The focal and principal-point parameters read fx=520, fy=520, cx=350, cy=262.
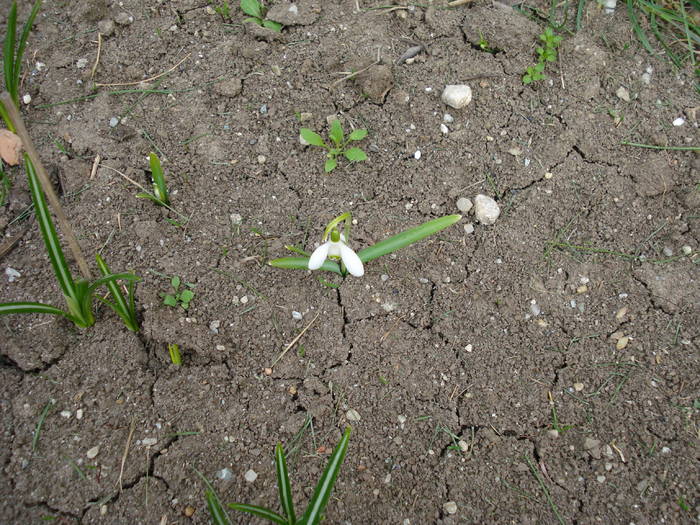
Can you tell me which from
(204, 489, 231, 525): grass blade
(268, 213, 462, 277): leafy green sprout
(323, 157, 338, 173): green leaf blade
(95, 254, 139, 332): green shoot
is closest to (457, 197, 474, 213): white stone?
(268, 213, 462, 277): leafy green sprout

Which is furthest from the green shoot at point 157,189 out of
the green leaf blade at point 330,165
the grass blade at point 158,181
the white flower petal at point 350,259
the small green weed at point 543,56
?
the small green weed at point 543,56

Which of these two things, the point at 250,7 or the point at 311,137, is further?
the point at 250,7

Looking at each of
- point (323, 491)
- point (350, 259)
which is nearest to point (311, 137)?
point (350, 259)

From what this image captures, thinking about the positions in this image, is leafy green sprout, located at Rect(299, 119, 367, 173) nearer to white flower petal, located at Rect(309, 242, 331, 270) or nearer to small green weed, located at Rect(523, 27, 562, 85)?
white flower petal, located at Rect(309, 242, 331, 270)

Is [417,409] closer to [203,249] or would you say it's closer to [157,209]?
[203,249]

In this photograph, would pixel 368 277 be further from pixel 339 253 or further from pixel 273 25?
pixel 273 25

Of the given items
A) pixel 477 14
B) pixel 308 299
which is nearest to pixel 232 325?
pixel 308 299
